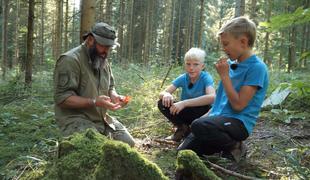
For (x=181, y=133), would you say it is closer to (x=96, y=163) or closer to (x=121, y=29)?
(x=96, y=163)

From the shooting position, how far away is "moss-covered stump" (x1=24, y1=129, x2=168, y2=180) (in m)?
2.21

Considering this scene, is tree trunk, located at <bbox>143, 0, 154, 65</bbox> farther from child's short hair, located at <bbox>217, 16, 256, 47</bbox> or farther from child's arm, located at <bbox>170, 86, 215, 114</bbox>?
child's short hair, located at <bbox>217, 16, 256, 47</bbox>

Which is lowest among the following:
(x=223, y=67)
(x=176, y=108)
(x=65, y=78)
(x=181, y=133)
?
(x=181, y=133)

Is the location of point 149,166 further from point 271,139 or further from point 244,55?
point 271,139

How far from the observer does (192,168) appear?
8.22 ft

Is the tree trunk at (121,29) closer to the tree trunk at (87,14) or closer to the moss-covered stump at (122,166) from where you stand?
the tree trunk at (87,14)

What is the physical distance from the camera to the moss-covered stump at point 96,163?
87.0 inches

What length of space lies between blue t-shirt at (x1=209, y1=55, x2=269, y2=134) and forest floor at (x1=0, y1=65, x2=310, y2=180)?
374 millimetres

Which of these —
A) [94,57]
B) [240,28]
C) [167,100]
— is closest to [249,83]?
[240,28]

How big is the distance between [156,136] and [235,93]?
1.98 meters

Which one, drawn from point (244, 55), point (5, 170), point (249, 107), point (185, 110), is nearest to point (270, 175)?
point (249, 107)

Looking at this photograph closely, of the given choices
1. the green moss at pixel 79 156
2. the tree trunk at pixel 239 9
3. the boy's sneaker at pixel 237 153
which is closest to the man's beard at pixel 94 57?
the green moss at pixel 79 156

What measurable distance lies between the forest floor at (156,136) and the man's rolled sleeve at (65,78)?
526 millimetres

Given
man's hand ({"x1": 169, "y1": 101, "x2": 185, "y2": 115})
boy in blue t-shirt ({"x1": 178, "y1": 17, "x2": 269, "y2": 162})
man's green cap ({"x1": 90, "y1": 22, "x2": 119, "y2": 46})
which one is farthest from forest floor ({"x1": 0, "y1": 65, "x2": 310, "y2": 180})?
man's green cap ({"x1": 90, "y1": 22, "x2": 119, "y2": 46})
